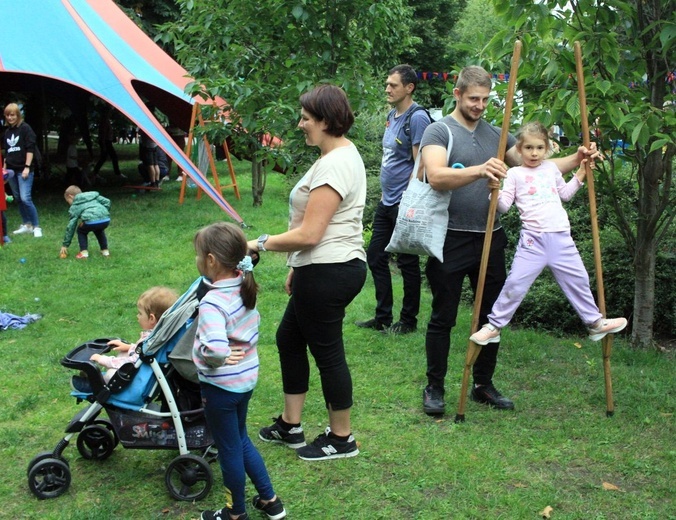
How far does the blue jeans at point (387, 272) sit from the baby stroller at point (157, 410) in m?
2.72

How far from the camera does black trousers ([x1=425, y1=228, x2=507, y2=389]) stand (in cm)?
424

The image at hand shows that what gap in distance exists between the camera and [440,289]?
429 cm

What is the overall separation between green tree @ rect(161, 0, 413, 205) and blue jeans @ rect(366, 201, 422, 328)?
1.47 m

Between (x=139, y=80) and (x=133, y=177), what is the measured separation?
5.21 metres

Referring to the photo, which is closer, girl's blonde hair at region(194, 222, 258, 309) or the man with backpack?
girl's blonde hair at region(194, 222, 258, 309)

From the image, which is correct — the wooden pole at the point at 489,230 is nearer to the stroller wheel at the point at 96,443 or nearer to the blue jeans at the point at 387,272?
the blue jeans at the point at 387,272

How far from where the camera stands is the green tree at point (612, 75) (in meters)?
4.38

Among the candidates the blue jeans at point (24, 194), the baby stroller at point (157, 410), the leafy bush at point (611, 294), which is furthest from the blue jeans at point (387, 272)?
the blue jeans at point (24, 194)

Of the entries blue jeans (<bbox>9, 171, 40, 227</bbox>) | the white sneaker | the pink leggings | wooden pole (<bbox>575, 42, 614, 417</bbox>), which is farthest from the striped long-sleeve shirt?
the white sneaker

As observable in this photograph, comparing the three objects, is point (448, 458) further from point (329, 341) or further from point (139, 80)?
point (139, 80)

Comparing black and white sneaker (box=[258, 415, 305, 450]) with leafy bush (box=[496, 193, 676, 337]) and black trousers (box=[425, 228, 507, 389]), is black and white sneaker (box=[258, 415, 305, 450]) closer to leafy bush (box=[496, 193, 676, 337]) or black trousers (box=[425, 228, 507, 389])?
black trousers (box=[425, 228, 507, 389])

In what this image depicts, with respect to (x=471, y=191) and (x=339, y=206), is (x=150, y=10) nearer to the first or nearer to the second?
(x=471, y=191)

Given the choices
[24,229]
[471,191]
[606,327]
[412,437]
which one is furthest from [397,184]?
[24,229]

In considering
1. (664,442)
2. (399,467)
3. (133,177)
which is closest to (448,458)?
(399,467)
